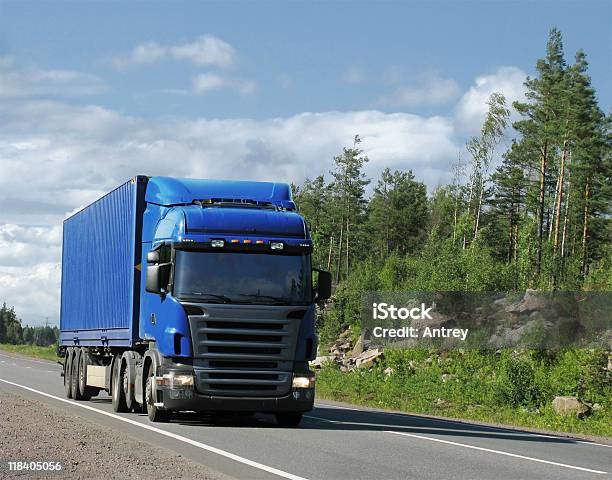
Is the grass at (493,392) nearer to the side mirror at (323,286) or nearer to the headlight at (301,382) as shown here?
the headlight at (301,382)

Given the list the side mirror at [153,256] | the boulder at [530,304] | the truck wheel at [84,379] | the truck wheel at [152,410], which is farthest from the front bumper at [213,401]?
the boulder at [530,304]

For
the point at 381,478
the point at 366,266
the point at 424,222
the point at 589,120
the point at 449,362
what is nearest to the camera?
the point at 381,478

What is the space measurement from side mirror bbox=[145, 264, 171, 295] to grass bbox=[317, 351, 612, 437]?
12.2 m

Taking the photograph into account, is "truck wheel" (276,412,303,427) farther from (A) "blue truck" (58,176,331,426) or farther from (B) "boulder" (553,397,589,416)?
(B) "boulder" (553,397,589,416)

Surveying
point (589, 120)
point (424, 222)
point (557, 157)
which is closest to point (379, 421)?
point (589, 120)

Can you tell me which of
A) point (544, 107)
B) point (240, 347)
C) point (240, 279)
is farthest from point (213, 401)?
point (544, 107)

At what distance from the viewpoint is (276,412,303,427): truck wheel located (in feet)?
59.7

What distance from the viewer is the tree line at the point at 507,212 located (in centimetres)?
6128

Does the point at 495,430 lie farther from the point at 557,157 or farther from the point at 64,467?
the point at 557,157

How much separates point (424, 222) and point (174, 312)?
95517 mm

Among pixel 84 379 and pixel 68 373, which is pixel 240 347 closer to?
pixel 84 379

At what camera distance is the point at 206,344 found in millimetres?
16516

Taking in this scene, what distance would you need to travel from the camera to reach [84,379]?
24656 mm

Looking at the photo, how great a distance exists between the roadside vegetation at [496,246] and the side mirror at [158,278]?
1231cm
